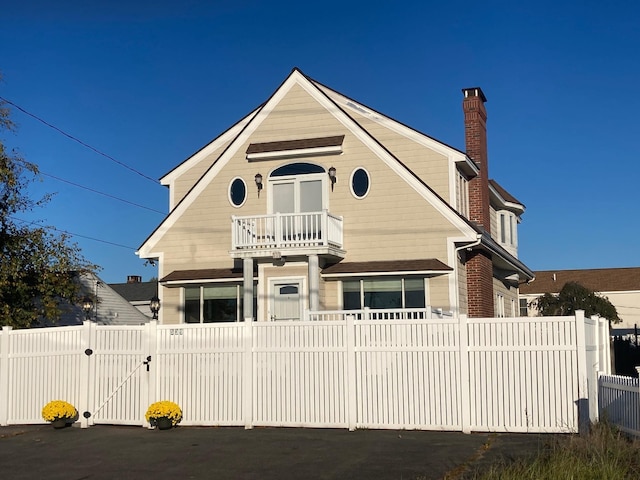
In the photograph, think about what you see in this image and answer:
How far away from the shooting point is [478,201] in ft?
78.0

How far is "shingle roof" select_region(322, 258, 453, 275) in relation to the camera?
779 inches

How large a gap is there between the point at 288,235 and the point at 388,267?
3021 millimetres

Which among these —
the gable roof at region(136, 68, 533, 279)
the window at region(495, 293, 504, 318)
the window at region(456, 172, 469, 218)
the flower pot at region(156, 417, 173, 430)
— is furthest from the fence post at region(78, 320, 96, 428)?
the window at region(495, 293, 504, 318)

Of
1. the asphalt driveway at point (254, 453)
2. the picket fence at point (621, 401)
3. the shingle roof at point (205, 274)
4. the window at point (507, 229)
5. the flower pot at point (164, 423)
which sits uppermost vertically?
the window at point (507, 229)

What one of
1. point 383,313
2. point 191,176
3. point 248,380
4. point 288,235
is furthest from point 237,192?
point 248,380

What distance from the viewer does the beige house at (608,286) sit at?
66.8 meters

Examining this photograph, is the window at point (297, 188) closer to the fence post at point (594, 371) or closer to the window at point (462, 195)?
the window at point (462, 195)

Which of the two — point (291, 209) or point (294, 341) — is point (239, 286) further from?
point (294, 341)

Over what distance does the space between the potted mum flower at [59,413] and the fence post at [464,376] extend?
7188 mm

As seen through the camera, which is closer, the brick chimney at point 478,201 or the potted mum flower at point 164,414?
Result: the potted mum flower at point 164,414

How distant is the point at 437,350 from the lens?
1302 centimetres

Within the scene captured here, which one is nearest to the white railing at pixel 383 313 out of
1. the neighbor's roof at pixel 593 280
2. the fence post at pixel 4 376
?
the fence post at pixel 4 376

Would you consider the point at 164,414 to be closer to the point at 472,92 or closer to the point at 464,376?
the point at 464,376

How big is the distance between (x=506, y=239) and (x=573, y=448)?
20.0 metres
